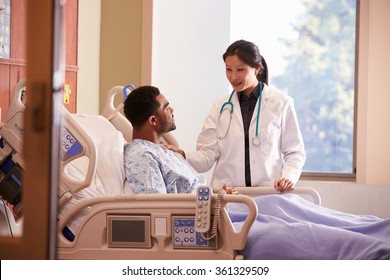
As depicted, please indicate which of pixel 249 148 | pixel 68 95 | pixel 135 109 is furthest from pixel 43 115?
pixel 68 95

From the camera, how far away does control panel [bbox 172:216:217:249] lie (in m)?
2.50

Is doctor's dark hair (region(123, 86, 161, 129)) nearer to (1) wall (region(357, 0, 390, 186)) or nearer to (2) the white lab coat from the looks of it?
(2) the white lab coat

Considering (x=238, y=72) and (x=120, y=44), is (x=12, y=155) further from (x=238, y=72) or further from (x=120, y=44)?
(x=120, y=44)

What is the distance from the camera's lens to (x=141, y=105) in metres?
3.06

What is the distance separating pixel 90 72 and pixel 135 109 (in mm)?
2322

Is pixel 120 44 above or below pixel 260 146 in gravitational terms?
above

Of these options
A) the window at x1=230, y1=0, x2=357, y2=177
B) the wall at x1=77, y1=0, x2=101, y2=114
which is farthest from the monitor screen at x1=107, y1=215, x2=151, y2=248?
the window at x1=230, y1=0, x2=357, y2=177

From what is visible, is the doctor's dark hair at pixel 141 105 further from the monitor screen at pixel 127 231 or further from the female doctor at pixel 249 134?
the monitor screen at pixel 127 231

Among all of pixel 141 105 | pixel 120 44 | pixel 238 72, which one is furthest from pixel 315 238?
pixel 120 44

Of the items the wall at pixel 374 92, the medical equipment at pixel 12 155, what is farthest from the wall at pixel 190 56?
the medical equipment at pixel 12 155

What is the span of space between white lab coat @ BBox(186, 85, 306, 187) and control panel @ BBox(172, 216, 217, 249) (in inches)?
39.8

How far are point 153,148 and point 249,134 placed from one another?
28.0 inches

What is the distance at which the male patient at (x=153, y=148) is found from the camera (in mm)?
2891
